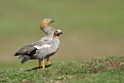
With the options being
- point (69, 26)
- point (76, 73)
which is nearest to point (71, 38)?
point (69, 26)

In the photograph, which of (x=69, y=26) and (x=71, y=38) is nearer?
(x=71, y=38)

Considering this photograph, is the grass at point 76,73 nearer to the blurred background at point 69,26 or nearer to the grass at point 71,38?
the grass at point 71,38

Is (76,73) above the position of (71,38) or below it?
below

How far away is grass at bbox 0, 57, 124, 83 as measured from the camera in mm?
9211

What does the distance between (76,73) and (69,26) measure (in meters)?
18.6

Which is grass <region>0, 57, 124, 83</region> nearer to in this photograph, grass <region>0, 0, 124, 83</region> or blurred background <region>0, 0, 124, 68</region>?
grass <region>0, 0, 124, 83</region>

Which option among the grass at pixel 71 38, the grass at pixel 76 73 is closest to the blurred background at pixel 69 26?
the grass at pixel 71 38

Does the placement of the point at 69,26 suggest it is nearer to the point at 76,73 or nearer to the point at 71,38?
the point at 71,38

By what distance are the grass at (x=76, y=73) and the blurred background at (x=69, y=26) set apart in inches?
346

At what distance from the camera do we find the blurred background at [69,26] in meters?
21.3

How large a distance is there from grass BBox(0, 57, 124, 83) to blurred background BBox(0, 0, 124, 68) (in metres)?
8.79

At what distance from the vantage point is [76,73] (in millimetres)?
9836

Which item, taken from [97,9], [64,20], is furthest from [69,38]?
[97,9]

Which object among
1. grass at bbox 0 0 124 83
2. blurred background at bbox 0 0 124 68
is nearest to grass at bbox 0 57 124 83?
grass at bbox 0 0 124 83
